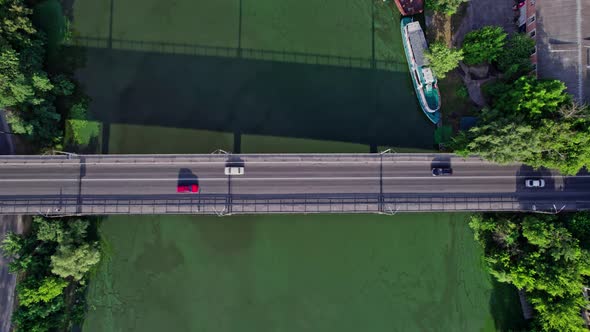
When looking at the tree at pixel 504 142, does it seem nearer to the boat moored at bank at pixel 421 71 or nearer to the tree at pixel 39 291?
the boat moored at bank at pixel 421 71

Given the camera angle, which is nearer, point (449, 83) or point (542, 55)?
point (542, 55)

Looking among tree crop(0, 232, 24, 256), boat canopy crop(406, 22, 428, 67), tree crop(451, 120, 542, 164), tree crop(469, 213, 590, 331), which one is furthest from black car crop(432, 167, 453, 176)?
tree crop(0, 232, 24, 256)

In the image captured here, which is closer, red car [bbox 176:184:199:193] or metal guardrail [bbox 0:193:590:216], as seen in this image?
metal guardrail [bbox 0:193:590:216]

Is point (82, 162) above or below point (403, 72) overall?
below

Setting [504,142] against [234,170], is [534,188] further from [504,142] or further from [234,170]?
[234,170]

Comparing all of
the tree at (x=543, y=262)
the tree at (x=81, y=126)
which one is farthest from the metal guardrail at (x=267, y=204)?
the tree at (x=81, y=126)

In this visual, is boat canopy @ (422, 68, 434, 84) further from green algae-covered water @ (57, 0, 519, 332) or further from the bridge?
the bridge

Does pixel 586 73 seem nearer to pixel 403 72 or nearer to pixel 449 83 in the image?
pixel 449 83

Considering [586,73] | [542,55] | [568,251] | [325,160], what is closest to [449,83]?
[542,55]
